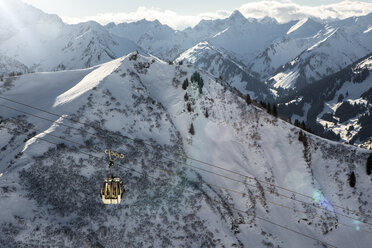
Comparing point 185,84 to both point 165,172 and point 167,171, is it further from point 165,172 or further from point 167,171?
point 165,172

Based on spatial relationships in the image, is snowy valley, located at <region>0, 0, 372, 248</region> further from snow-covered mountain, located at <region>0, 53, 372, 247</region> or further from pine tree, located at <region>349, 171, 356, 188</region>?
pine tree, located at <region>349, 171, 356, 188</region>

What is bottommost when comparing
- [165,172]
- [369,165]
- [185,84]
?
[165,172]

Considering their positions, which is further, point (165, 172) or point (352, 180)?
point (352, 180)

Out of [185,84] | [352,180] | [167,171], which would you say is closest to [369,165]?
[352,180]

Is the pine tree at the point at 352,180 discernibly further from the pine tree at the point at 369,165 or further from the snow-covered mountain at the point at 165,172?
the pine tree at the point at 369,165

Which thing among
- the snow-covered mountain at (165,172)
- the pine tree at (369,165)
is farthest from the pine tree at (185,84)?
the pine tree at (369,165)

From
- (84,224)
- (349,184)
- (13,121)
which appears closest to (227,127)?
(349,184)

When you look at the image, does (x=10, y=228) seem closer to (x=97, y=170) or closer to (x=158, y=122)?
(x=97, y=170)

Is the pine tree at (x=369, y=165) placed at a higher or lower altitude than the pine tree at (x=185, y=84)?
lower

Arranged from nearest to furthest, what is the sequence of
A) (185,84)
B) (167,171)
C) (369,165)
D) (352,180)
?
(167,171)
(352,180)
(369,165)
(185,84)

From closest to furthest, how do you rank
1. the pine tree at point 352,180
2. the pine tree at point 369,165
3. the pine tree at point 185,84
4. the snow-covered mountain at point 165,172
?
1. the snow-covered mountain at point 165,172
2. the pine tree at point 352,180
3. the pine tree at point 369,165
4. the pine tree at point 185,84
